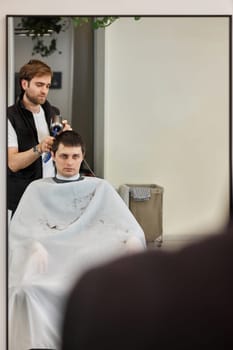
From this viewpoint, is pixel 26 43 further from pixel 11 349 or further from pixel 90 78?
pixel 11 349

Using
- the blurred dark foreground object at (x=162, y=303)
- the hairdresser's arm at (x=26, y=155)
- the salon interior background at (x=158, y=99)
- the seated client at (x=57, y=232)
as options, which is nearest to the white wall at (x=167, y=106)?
the salon interior background at (x=158, y=99)

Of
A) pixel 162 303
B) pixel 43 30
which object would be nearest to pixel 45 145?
pixel 43 30

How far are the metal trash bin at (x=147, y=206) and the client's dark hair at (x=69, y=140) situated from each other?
22 centimetres

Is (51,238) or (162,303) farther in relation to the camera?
(51,238)

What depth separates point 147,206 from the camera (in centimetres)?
216

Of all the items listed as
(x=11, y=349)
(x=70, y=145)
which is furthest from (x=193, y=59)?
(x=11, y=349)

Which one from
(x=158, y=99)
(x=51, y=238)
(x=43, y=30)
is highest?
(x=43, y=30)

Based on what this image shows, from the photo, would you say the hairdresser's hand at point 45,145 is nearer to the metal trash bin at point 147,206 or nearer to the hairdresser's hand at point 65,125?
the hairdresser's hand at point 65,125

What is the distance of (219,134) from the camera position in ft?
7.19

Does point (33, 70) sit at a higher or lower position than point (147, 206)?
higher

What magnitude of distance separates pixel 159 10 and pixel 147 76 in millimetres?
256

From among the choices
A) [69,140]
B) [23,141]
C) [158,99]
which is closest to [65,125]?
[69,140]

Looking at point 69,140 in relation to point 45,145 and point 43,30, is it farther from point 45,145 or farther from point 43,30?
point 43,30

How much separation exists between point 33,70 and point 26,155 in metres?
0.30
